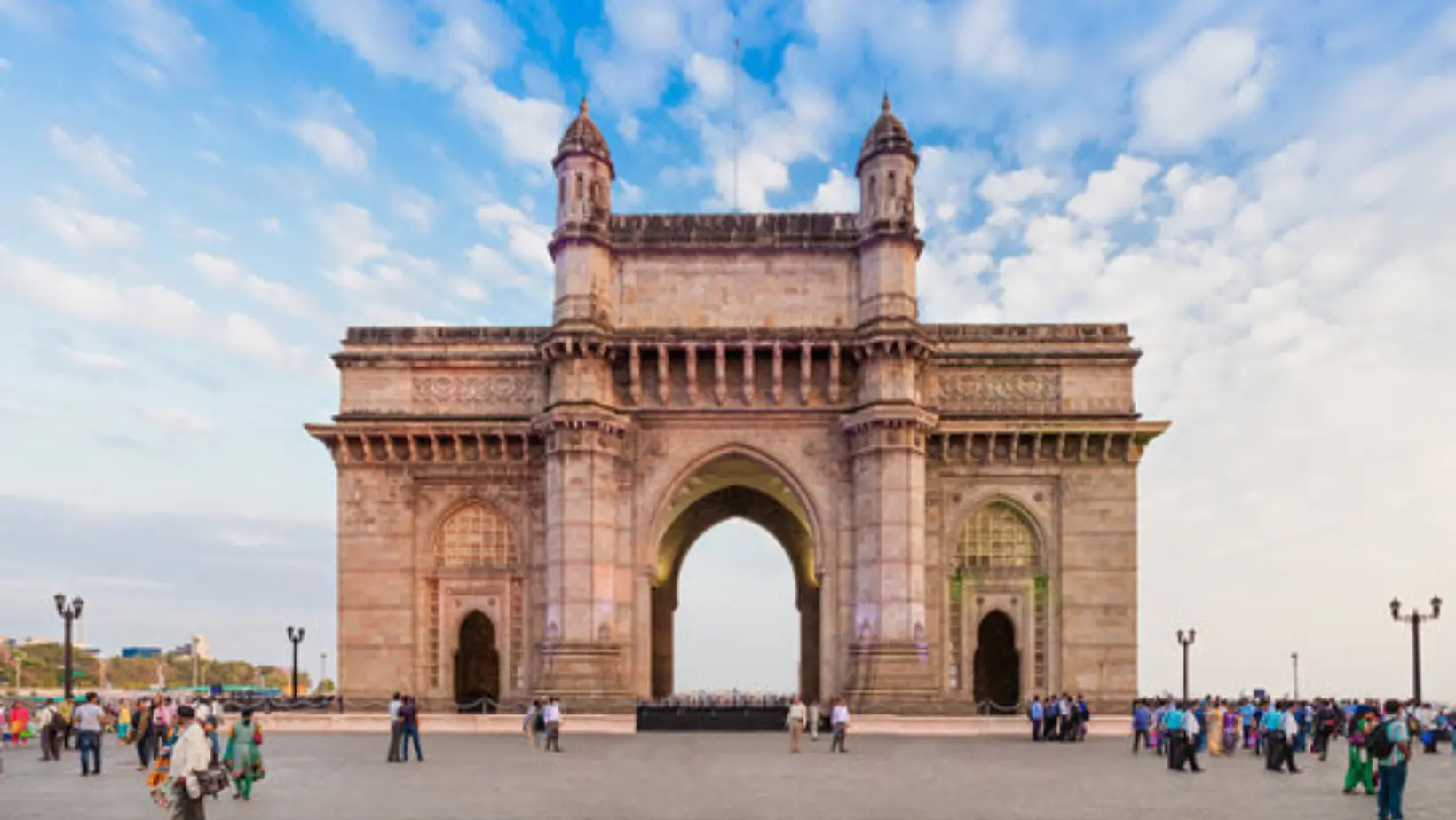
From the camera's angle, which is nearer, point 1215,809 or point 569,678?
point 1215,809

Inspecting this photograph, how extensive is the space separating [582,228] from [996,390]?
1333 centimetres

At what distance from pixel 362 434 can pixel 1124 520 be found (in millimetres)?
22962

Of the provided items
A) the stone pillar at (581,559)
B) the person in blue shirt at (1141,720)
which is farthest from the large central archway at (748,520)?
the person in blue shirt at (1141,720)

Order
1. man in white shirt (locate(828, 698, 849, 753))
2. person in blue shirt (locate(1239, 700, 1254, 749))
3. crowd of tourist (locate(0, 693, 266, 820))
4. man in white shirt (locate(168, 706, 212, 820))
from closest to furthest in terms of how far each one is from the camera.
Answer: man in white shirt (locate(168, 706, 212, 820)) < crowd of tourist (locate(0, 693, 266, 820)) < man in white shirt (locate(828, 698, 849, 753)) < person in blue shirt (locate(1239, 700, 1254, 749))

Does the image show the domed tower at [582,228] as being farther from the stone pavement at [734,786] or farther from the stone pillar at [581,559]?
the stone pavement at [734,786]

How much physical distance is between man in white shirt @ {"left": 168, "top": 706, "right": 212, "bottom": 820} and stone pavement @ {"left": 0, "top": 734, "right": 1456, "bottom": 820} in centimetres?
403

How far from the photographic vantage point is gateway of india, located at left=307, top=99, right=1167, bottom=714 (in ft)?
126

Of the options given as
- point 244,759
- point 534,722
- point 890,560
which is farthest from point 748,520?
point 244,759

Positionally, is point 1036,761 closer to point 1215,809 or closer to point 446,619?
point 1215,809

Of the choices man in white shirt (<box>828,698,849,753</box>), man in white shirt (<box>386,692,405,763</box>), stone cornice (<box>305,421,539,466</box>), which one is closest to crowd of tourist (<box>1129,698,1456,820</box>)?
man in white shirt (<box>828,698,849,753</box>)

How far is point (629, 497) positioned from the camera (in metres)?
38.8

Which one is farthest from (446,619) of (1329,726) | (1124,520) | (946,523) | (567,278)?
(1329,726)

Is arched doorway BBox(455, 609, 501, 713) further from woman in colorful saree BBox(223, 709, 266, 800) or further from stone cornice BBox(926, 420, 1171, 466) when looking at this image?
woman in colorful saree BBox(223, 709, 266, 800)

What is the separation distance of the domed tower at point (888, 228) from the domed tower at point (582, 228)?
7664mm
